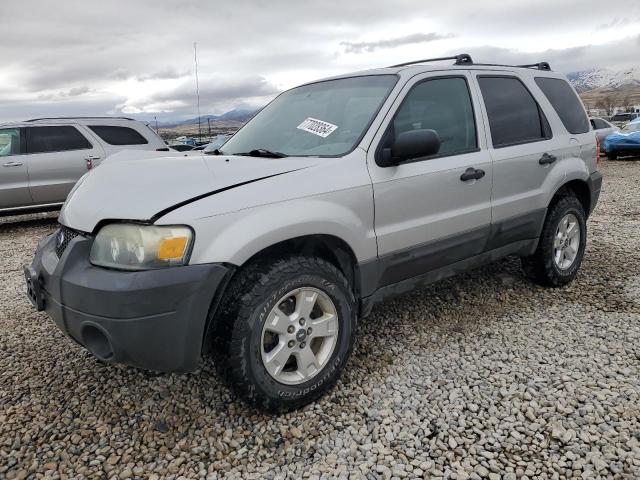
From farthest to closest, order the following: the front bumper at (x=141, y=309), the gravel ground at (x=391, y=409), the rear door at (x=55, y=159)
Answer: the rear door at (x=55, y=159)
the gravel ground at (x=391, y=409)
the front bumper at (x=141, y=309)

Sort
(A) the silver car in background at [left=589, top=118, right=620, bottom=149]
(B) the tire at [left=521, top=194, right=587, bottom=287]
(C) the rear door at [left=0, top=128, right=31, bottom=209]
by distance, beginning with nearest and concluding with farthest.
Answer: (B) the tire at [left=521, top=194, right=587, bottom=287], (C) the rear door at [left=0, top=128, right=31, bottom=209], (A) the silver car in background at [left=589, top=118, right=620, bottom=149]

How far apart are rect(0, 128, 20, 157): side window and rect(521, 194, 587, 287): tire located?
25.7 feet

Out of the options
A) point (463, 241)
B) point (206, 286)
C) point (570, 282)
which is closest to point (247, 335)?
point (206, 286)

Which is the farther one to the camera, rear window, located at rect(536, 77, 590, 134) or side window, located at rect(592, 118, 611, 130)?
side window, located at rect(592, 118, 611, 130)

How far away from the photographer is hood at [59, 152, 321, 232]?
2.26m

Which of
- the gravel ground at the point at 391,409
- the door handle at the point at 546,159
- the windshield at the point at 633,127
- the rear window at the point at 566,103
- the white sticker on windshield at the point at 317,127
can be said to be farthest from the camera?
the windshield at the point at 633,127

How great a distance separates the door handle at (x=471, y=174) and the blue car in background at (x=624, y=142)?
15.0 m

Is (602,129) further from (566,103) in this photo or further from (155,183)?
(155,183)

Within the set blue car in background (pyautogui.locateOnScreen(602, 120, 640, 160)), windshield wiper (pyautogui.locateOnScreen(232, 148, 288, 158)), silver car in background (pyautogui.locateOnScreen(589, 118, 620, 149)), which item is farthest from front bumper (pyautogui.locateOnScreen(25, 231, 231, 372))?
silver car in background (pyautogui.locateOnScreen(589, 118, 620, 149))

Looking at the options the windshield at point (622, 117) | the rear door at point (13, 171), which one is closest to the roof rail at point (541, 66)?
the rear door at point (13, 171)

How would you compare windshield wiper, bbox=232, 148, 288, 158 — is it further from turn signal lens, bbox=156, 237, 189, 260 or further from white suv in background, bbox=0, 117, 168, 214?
white suv in background, bbox=0, 117, 168, 214

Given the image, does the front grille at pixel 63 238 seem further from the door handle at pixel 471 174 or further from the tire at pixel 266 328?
the door handle at pixel 471 174

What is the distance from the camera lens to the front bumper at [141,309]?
212cm

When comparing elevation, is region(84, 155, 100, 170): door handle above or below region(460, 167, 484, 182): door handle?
above
